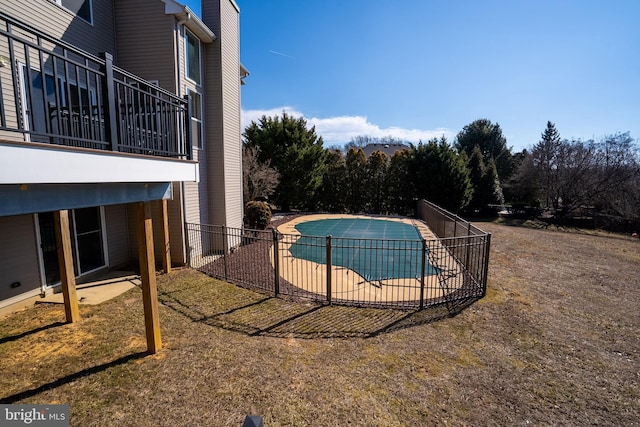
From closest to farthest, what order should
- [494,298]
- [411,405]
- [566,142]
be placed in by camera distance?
[411,405] < [494,298] < [566,142]

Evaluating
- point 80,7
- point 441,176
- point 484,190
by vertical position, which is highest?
point 80,7

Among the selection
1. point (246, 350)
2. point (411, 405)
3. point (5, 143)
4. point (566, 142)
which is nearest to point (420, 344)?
point (411, 405)

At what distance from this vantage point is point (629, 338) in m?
5.42

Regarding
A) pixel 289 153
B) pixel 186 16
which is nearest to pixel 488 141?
pixel 289 153

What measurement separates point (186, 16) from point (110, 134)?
21.7 ft

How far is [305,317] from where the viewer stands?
19.8 ft

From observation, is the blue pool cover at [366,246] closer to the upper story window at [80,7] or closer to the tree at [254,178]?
the tree at [254,178]

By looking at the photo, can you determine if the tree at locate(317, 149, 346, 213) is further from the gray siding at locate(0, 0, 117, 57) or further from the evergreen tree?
the gray siding at locate(0, 0, 117, 57)

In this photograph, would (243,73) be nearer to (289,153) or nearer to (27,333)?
(289,153)

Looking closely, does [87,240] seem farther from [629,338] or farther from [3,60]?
[629,338]

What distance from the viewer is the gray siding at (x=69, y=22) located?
20.0 feet

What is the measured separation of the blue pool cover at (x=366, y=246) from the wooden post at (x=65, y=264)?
5.43 meters

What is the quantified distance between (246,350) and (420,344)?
288 cm

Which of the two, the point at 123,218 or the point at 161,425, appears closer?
the point at 161,425
